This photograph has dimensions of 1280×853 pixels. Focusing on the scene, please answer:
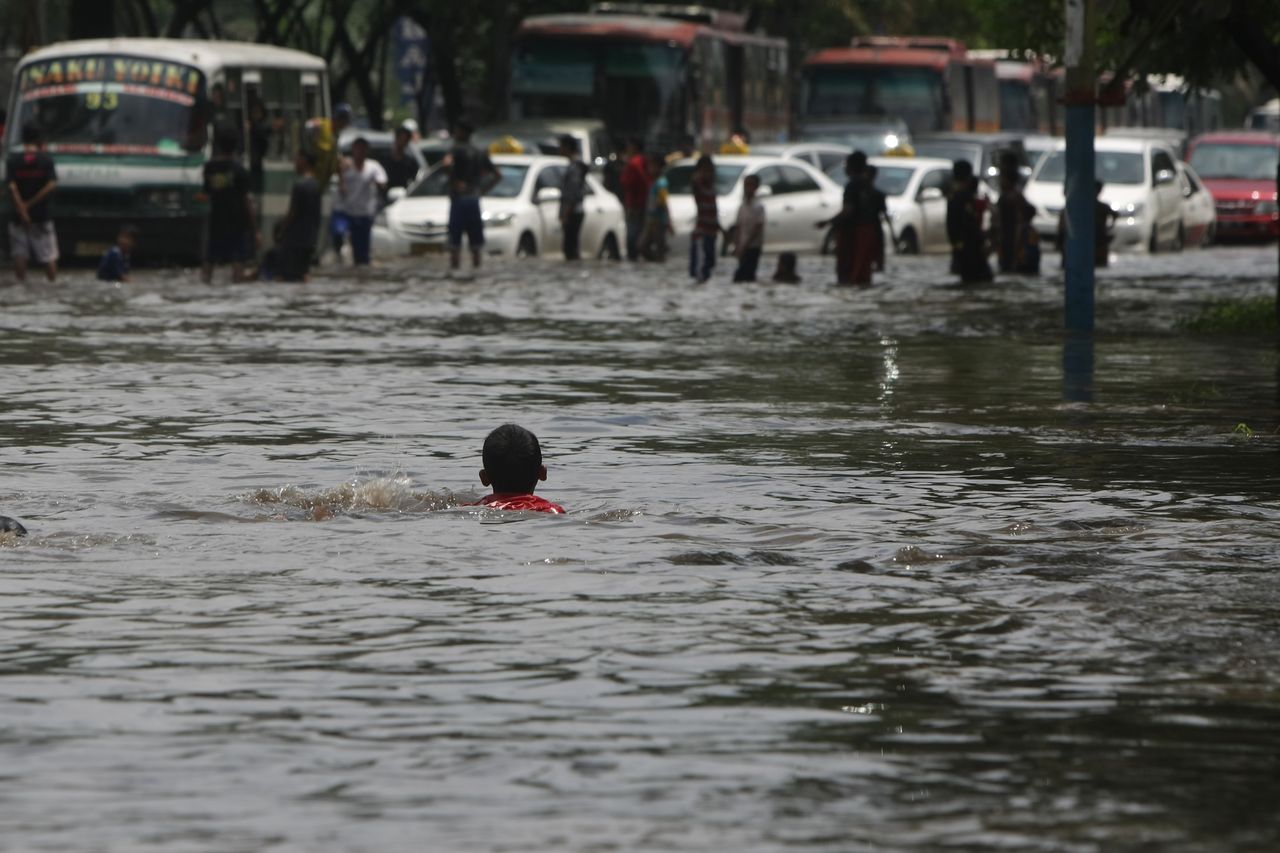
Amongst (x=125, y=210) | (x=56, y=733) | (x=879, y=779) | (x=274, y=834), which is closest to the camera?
(x=274, y=834)

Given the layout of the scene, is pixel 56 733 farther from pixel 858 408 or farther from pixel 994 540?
pixel 858 408

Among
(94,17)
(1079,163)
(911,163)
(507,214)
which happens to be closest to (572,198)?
(507,214)

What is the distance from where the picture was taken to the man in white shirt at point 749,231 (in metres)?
30.1

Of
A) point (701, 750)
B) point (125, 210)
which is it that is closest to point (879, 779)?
point (701, 750)

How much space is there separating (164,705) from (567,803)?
143 cm

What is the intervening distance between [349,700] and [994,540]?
11.3 ft

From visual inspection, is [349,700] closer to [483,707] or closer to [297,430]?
[483,707]

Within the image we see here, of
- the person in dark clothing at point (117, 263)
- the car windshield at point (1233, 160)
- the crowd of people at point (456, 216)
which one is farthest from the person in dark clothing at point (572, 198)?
the car windshield at point (1233, 160)

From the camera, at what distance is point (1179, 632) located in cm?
791

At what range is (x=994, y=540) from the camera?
9.84m

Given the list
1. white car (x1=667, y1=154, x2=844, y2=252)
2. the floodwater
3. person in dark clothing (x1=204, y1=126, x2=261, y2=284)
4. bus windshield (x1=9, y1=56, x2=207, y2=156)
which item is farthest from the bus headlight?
the floodwater

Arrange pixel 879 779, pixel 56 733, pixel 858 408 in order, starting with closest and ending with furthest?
pixel 879 779 → pixel 56 733 → pixel 858 408

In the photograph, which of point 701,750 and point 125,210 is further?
point 125,210

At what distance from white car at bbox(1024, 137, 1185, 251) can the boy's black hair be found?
29756 millimetres
